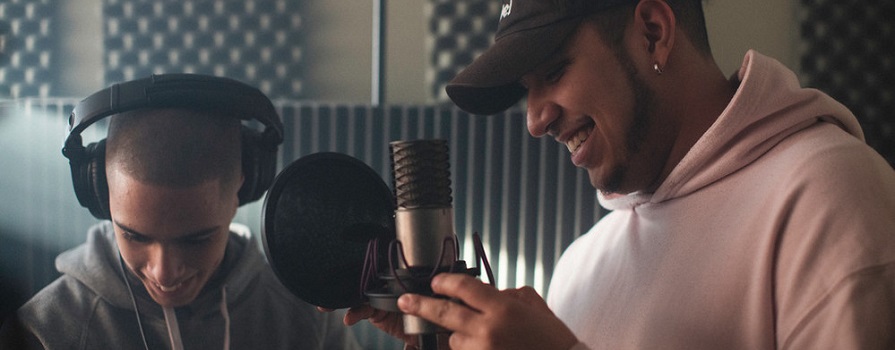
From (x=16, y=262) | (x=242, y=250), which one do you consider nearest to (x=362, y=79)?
(x=16, y=262)

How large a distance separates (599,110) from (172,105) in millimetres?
534

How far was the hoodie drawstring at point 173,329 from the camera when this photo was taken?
1124 mm

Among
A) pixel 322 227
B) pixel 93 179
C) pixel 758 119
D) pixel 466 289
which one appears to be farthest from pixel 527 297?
pixel 93 179

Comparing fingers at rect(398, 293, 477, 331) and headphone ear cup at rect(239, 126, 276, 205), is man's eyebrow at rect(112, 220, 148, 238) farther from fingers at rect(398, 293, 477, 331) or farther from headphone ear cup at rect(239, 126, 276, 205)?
fingers at rect(398, 293, 477, 331)

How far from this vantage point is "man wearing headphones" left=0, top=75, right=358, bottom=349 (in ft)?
3.36

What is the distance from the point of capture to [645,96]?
0.97m

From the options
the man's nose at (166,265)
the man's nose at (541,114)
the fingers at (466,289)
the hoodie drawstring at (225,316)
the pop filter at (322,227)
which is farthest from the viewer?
the hoodie drawstring at (225,316)

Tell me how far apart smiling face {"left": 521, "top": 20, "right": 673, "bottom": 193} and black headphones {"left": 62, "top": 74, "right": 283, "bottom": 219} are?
1.28ft

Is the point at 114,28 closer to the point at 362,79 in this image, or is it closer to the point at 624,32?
the point at 362,79

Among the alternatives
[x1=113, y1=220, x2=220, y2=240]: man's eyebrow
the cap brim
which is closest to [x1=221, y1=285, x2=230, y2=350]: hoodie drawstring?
[x1=113, y1=220, x2=220, y2=240]: man's eyebrow

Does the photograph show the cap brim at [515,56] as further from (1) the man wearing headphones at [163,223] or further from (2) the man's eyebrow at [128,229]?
(2) the man's eyebrow at [128,229]

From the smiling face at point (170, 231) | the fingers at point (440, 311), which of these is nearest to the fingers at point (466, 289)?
the fingers at point (440, 311)

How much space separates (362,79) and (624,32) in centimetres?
179

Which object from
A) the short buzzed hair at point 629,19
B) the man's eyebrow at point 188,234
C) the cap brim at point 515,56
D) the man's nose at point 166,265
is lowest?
the man's nose at point 166,265
